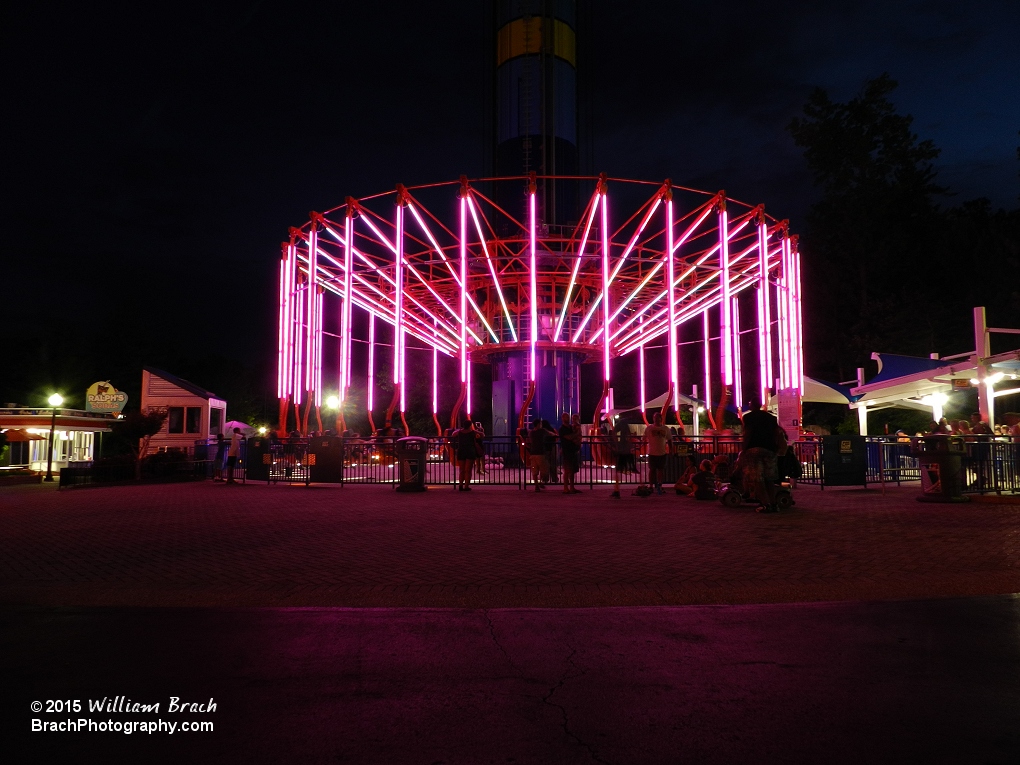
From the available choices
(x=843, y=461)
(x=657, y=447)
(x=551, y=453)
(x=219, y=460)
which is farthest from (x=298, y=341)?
(x=843, y=461)

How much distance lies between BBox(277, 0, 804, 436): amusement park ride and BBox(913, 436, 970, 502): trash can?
5692 millimetres

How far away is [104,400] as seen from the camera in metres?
43.0

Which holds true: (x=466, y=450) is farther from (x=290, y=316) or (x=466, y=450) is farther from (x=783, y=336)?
(x=783, y=336)

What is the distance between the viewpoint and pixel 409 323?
28.6 meters

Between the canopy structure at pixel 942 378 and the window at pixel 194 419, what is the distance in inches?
1316

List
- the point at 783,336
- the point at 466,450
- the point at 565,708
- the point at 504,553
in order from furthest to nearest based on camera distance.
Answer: the point at 783,336 < the point at 466,450 < the point at 504,553 < the point at 565,708

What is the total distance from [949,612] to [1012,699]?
7.35 ft

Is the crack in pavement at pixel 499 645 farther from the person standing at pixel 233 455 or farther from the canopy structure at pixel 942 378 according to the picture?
the canopy structure at pixel 942 378

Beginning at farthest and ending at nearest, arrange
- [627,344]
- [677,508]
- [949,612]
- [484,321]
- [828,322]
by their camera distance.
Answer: [828,322], [627,344], [484,321], [677,508], [949,612]

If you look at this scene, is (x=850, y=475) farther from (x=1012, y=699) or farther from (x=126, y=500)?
(x=126, y=500)

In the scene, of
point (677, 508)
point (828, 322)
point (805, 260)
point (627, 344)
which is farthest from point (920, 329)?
point (677, 508)

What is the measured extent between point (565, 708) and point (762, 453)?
9529mm

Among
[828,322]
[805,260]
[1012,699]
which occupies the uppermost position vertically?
[805,260]

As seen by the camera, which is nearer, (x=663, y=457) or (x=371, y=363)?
(x=663, y=457)
